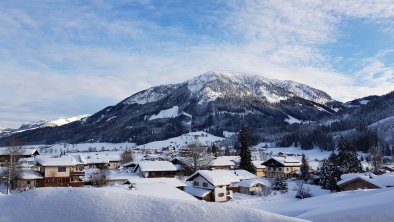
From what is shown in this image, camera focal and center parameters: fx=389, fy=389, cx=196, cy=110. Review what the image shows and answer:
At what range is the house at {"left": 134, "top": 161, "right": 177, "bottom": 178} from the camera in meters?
69.9

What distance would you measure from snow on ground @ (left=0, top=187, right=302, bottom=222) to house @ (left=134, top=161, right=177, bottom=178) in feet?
199

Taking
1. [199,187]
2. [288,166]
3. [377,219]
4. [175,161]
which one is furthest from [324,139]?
[377,219]

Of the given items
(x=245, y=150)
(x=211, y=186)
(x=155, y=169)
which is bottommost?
(x=211, y=186)

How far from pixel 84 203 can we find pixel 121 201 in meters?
0.84

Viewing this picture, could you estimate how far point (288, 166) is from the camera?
8875 centimetres

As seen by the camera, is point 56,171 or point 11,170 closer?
point 11,170

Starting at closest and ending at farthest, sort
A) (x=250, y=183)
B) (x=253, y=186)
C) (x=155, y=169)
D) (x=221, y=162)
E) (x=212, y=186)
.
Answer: (x=212, y=186) < (x=250, y=183) < (x=253, y=186) < (x=155, y=169) < (x=221, y=162)

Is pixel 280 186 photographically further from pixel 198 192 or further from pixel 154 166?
pixel 154 166

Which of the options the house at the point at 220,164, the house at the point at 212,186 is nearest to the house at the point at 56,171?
the house at the point at 212,186

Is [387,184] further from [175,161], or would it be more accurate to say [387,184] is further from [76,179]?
[175,161]

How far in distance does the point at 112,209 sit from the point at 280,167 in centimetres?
8292

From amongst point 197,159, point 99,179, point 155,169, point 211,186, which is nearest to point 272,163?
point 197,159

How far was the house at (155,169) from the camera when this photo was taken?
69875 mm

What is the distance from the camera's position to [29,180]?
59.4 metres
